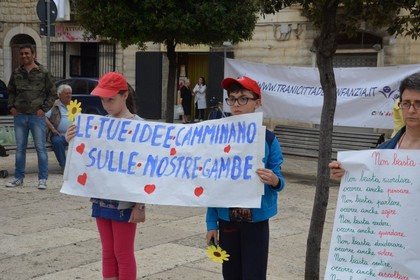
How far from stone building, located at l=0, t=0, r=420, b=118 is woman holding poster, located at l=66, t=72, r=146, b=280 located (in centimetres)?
1213

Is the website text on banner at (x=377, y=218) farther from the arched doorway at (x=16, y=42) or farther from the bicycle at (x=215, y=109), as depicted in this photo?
the arched doorway at (x=16, y=42)

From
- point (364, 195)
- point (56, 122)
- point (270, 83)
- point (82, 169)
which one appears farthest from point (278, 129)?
point (364, 195)

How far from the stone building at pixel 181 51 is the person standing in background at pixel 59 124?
6.76m

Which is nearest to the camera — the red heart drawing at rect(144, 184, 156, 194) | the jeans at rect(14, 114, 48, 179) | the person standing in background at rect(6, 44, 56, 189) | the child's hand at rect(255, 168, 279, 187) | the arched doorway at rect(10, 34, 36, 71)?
the child's hand at rect(255, 168, 279, 187)

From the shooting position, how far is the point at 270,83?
12328mm

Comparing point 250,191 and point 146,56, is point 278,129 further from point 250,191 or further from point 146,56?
point 146,56

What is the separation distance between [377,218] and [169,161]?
149 centimetres

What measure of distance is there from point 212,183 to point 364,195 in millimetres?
1050

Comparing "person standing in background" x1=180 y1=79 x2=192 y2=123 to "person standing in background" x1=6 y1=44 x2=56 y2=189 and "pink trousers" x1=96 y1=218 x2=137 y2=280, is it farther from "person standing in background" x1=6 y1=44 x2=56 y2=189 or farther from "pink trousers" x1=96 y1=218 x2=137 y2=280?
"pink trousers" x1=96 y1=218 x2=137 y2=280

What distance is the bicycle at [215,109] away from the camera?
20.6m

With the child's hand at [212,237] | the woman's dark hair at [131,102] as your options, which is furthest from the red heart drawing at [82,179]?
the child's hand at [212,237]

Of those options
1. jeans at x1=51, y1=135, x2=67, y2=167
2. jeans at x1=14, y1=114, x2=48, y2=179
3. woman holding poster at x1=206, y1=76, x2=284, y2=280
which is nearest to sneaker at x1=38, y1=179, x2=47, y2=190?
jeans at x1=14, y1=114, x2=48, y2=179

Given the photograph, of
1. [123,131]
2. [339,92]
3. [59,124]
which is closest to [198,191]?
[123,131]

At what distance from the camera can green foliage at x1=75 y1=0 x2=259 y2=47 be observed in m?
11.8
